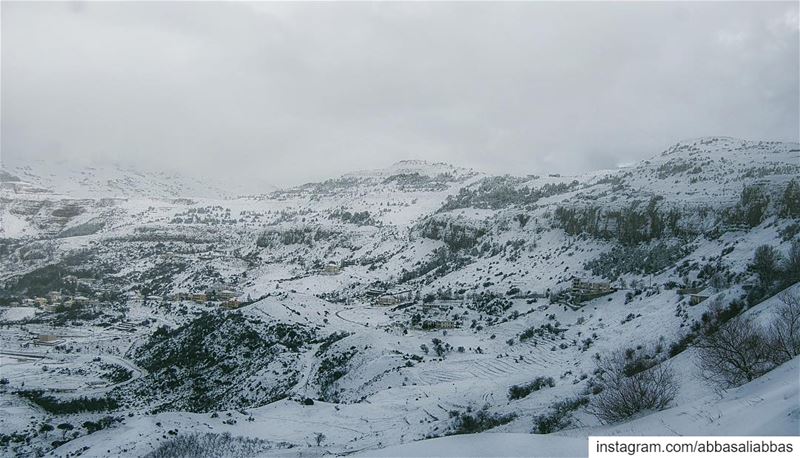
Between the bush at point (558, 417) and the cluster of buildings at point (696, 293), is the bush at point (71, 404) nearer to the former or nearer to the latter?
the bush at point (558, 417)

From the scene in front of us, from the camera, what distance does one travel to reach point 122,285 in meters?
102

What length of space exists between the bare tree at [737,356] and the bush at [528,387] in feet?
32.2

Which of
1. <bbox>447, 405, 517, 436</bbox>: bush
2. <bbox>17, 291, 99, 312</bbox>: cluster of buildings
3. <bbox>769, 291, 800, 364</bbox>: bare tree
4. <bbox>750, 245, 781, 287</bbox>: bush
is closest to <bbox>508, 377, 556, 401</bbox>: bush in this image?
<bbox>447, 405, 517, 436</bbox>: bush

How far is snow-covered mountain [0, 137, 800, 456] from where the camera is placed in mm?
26578

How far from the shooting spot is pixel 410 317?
5953 centimetres

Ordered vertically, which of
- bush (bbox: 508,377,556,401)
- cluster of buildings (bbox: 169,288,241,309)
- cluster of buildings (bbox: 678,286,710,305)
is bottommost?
bush (bbox: 508,377,556,401)

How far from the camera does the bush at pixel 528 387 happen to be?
29608 millimetres

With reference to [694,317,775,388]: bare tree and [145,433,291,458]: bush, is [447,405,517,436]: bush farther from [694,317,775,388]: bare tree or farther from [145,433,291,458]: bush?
[694,317,775,388]: bare tree

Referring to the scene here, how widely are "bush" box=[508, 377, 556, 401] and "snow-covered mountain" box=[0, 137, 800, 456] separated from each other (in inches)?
5.1

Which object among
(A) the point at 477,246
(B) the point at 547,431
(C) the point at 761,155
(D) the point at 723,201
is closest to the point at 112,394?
(B) the point at 547,431

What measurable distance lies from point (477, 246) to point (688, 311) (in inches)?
2055

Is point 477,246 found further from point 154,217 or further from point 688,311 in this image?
point 154,217

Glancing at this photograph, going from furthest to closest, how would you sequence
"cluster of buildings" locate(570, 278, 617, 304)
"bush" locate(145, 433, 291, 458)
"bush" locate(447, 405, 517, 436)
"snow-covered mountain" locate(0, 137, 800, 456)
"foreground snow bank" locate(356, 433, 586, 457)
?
1. "cluster of buildings" locate(570, 278, 617, 304)
2. "snow-covered mountain" locate(0, 137, 800, 456)
3. "bush" locate(145, 433, 291, 458)
4. "bush" locate(447, 405, 517, 436)
5. "foreground snow bank" locate(356, 433, 586, 457)

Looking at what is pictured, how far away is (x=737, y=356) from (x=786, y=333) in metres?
2.36
